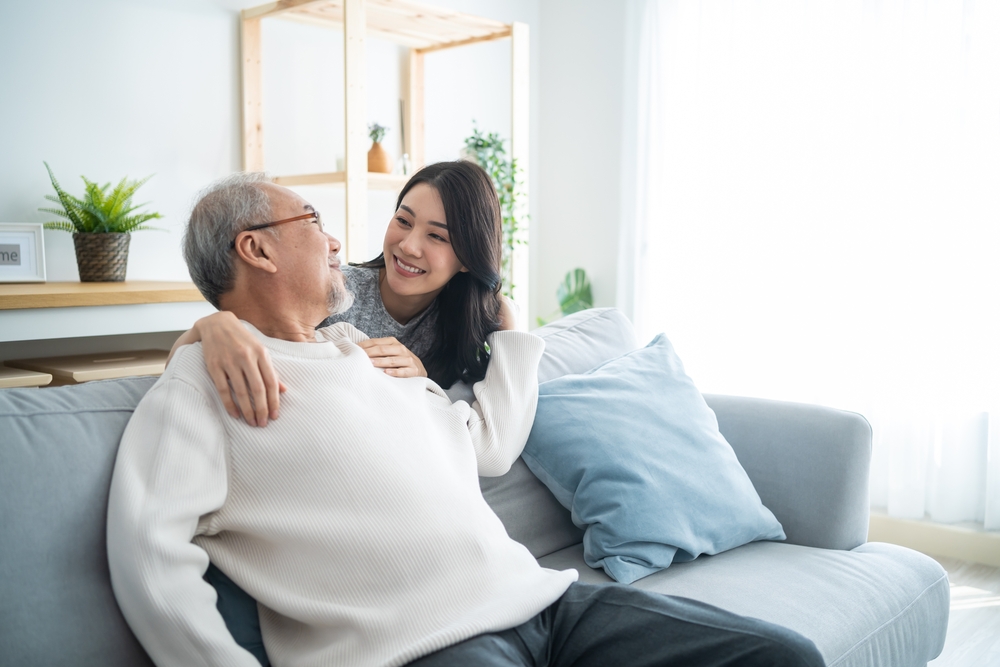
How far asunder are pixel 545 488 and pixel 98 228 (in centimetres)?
181

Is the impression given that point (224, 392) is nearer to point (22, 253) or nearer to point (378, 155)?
point (22, 253)

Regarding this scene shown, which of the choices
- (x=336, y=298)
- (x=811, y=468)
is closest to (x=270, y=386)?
(x=336, y=298)

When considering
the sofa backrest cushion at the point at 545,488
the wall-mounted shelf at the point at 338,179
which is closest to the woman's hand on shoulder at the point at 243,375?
the sofa backrest cushion at the point at 545,488

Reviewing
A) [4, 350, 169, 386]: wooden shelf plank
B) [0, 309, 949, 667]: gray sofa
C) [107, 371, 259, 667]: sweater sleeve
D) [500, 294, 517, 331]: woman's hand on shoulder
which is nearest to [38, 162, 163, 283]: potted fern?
[4, 350, 169, 386]: wooden shelf plank

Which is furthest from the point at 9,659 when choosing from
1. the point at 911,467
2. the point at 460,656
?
the point at 911,467

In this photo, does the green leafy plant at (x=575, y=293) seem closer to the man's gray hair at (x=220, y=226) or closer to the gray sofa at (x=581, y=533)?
the gray sofa at (x=581, y=533)

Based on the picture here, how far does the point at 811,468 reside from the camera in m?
1.78

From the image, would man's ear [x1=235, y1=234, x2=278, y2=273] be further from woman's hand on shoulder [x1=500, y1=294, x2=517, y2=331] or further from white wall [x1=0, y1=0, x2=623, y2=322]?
white wall [x1=0, y1=0, x2=623, y2=322]

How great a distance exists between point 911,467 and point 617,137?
204 centimetres

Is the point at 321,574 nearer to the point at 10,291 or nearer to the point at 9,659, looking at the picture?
the point at 9,659

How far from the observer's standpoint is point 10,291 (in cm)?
227

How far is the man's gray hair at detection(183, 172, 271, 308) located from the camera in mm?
1345

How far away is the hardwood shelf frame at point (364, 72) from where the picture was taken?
2988 mm

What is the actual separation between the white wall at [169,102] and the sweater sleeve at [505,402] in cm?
122
